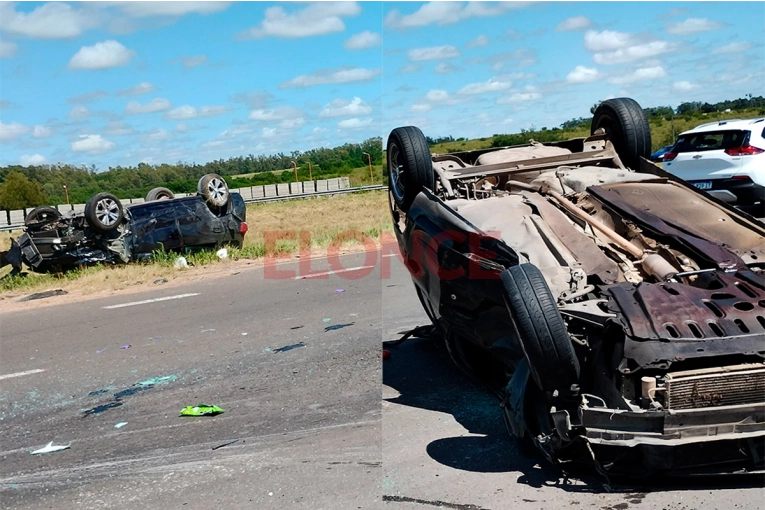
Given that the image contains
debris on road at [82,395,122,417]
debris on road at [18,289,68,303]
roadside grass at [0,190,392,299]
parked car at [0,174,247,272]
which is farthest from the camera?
parked car at [0,174,247,272]

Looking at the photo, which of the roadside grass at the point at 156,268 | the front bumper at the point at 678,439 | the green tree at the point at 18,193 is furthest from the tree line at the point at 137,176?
the front bumper at the point at 678,439

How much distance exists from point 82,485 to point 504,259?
2718 millimetres

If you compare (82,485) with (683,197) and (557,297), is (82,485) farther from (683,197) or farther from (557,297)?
(683,197)

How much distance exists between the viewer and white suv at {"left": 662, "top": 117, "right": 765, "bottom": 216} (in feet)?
41.5

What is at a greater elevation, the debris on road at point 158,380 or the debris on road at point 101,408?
the debris on road at point 158,380

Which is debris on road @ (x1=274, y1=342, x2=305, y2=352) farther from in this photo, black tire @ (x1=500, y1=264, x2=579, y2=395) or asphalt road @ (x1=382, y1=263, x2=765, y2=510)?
black tire @ (x1=500, y1=264, x2=579, y2=395)

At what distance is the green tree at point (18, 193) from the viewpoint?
39469 mm

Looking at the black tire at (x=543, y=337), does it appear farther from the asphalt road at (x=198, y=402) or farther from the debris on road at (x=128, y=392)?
the debris on road at (x=128, y=392)

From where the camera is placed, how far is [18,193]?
39812 millimetres

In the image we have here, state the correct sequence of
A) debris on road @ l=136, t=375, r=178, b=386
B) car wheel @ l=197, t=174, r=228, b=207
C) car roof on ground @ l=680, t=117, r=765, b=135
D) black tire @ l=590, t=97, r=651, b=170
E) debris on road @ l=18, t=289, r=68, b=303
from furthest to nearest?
1. car wheel @ l=197, t=174, r=228, b=207
2. car roof on ground @ l=680, t=117, r=765, b=135
3. debris on road @ l=18, t=289, r=68, b=303
4. black tire @ l=590, t=97, r=651, b=170
5. debris on road @ l=136, t=375, r=178, b=386

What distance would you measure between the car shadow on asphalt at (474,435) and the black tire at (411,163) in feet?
4.26

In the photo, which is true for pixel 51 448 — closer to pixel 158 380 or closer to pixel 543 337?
pixel 158 380

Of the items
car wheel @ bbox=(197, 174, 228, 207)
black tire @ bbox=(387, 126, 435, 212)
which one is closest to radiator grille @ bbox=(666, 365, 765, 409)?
black tire @ bbox=(387, 126, 435, 212)

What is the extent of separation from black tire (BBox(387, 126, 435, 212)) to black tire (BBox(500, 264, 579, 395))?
2314 mm
